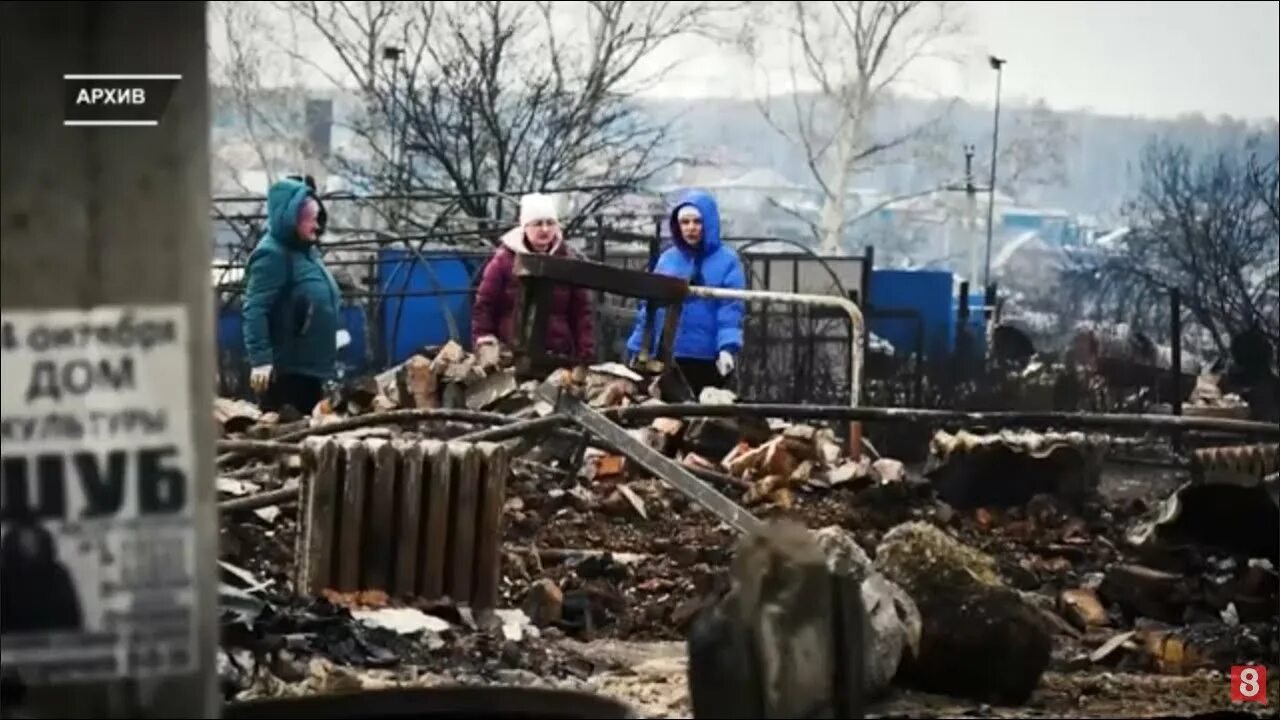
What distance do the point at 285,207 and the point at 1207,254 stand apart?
2.59 metres

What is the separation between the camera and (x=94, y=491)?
2.10m

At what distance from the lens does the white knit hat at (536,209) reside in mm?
5496

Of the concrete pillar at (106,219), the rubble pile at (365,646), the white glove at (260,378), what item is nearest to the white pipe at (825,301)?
the white glove at (260,378)

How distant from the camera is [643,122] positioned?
218 inches

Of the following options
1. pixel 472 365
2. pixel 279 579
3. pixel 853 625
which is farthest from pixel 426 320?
pixel 853 625

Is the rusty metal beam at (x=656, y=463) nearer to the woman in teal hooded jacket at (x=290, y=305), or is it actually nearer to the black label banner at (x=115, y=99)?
the woman in teal hooded jacket at (x=290, y=305)

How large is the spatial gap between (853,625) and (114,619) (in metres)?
Result: 0.84

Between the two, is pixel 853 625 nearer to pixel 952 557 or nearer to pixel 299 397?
pixel 952 557

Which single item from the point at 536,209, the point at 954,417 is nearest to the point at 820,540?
the point at 954,417

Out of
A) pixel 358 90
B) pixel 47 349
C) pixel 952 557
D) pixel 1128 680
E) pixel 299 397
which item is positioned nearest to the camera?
pixel 47 349

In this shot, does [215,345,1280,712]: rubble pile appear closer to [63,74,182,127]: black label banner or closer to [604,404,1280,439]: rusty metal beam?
[604,404,1280,439]: rusty metal beam

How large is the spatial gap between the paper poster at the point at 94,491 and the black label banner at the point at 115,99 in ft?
0.64

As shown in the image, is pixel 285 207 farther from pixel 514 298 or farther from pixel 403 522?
pixel 403 522

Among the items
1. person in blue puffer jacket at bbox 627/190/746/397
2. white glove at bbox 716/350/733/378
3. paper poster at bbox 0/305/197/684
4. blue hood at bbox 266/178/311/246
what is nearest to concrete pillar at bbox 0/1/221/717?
paper poster at bbox 0/305/197/684
